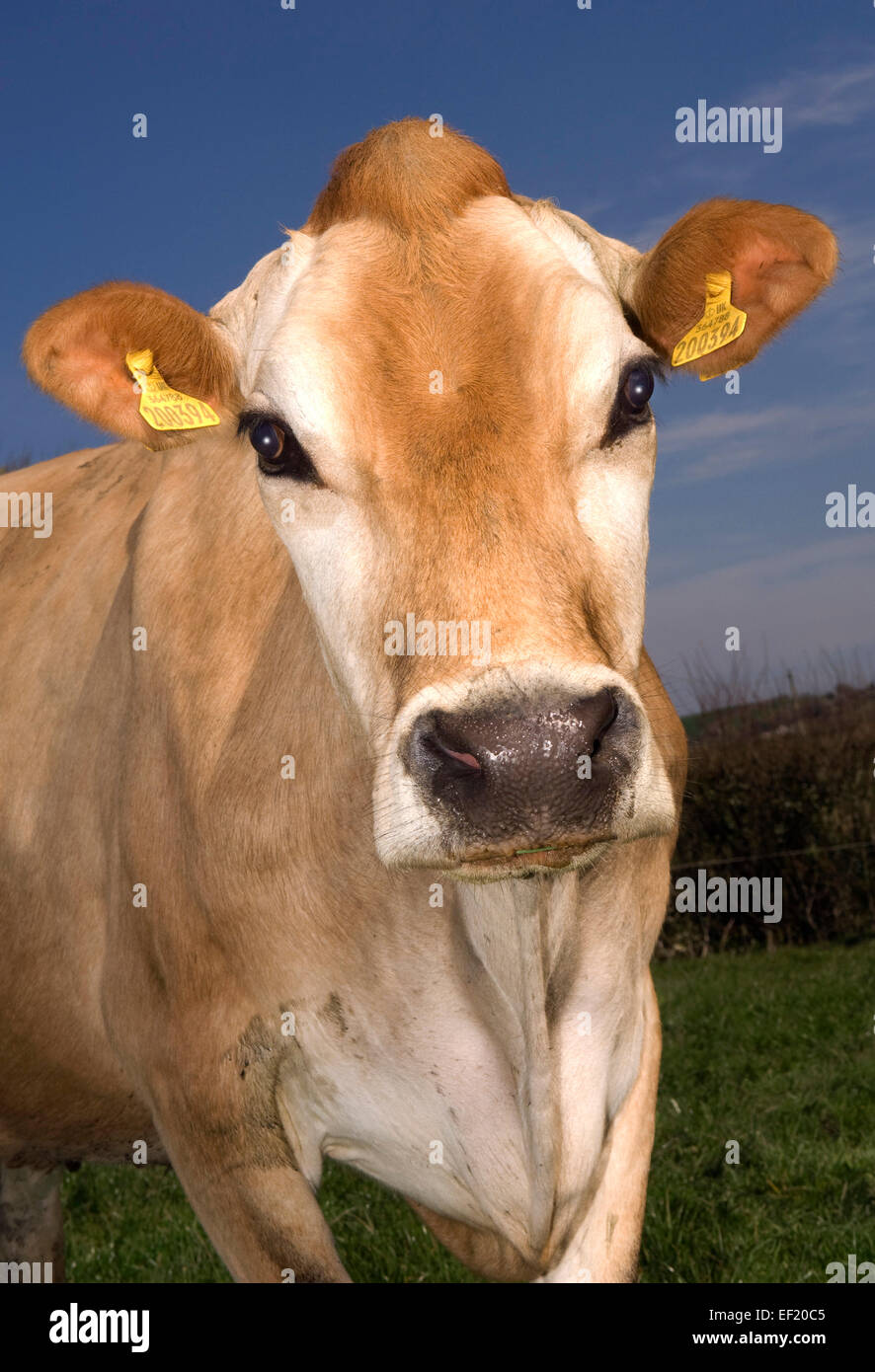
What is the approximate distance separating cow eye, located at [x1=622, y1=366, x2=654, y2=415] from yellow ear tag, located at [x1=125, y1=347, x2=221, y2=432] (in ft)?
3.79

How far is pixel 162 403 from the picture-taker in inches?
141

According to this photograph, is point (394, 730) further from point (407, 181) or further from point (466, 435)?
point (407, 181)

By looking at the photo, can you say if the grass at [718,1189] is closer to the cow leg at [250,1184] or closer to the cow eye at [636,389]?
the cow leg at [250,1184]

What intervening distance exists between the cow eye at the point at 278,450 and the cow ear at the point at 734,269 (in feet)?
3.40

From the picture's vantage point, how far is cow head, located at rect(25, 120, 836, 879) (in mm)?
2424

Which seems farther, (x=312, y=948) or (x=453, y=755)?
(x=312, y=948)

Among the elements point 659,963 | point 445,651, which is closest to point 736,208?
point 445,651

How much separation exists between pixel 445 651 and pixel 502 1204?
158cm

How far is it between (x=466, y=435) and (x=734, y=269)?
1.16m

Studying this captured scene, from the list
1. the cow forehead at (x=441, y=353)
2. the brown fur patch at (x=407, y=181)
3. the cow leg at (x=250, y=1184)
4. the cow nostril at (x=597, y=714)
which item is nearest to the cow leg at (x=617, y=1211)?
the cow leg at (x=250, y=1184)

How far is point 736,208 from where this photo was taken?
11.1 ft

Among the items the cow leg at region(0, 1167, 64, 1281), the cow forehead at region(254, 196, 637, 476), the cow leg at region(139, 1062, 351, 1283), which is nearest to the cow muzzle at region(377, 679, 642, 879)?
the cow forehead at region(254, 196, 637, 476)

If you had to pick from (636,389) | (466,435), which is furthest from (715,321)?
(466,435)

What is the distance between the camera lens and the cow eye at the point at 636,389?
307 cm
